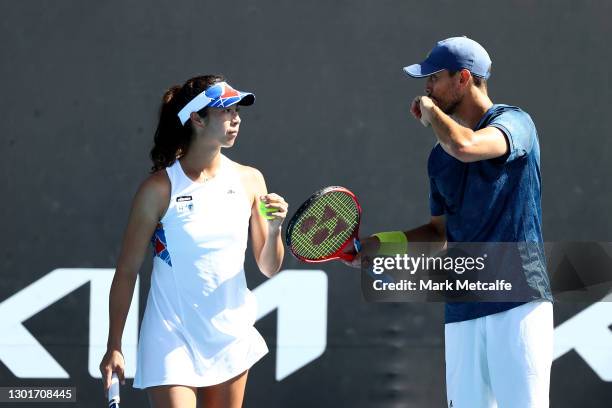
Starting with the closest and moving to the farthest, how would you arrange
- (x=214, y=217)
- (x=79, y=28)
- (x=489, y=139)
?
(x=489, y=139)
(x=214, y=217)
(x=79, y=28)

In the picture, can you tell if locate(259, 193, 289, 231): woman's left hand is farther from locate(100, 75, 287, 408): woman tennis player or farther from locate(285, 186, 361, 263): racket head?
locate(285, 186, 361, 263): racket head

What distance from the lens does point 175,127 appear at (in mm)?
3596

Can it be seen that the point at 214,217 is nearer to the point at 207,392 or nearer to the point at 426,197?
the point at 207,392

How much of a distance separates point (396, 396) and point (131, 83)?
67.6 inches

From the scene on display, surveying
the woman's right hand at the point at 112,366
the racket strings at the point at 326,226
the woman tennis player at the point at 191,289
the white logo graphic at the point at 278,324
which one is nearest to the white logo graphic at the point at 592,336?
the white logo graphic at the point at 278,324

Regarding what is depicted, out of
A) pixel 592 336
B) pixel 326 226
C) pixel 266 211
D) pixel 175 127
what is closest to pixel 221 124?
pixel 175 127

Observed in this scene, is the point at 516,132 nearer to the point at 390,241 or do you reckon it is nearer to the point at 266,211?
→ the point at 390,241

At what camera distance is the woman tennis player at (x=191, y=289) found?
133 inches

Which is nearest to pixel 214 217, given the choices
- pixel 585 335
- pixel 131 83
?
pixel 131 83

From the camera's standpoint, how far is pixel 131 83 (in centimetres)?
462

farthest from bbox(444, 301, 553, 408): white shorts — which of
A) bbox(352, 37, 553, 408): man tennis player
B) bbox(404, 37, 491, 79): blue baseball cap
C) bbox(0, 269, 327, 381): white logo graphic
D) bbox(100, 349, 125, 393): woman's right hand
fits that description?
bbox(0, 269, 327, 381): white logo graphic

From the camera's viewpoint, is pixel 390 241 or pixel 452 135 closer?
pixel 452 135

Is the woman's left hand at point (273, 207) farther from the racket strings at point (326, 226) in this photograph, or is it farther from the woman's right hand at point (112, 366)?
the woman's right hand at point (112, 366)

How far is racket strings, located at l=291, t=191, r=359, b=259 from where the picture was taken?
3.66 m
